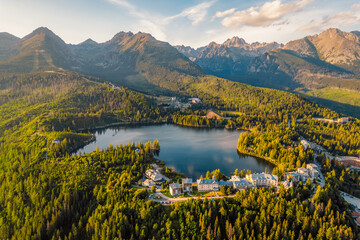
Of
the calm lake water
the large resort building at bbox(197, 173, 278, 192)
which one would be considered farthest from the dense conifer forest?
the calm lake water

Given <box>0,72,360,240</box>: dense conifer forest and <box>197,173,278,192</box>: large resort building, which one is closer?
<box>0,72,360,240</box>: dense conifer forest

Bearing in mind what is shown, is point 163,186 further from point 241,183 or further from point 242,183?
point 242,183

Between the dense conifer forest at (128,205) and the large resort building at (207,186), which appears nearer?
the dense conifer forest at (128,205)

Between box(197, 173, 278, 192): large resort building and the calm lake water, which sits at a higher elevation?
box(197, 173, 278, 192): large resort building

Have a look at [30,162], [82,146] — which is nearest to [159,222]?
[30,162]

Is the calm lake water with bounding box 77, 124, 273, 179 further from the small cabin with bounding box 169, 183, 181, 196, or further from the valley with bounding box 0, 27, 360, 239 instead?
the small cabin with bounding box 169, 183, 181, 196

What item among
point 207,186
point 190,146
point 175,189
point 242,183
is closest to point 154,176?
point 175,189

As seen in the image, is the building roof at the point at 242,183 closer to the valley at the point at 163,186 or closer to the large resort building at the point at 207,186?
the valley at the point at 163,186

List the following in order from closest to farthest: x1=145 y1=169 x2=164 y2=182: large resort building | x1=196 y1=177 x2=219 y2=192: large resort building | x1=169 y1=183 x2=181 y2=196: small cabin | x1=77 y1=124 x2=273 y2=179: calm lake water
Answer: x1=169 y1=183 x2=181 y2=196: small cabin
x1=196 y1=177 x2=219 y2=192: large resort building
x1=145 y1=169 x2=164 y2=182: large resort building
x1=77 y1=124 x2=273 y2=179: calm lake water

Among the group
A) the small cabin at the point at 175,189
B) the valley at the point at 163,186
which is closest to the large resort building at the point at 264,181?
the valley at the point at 163,186
